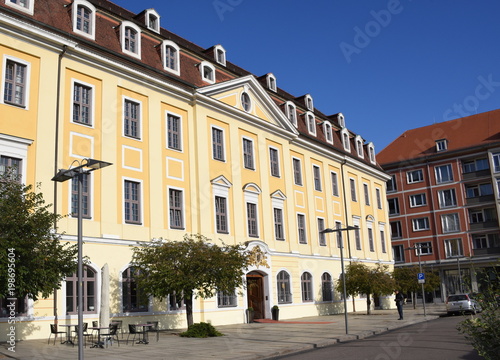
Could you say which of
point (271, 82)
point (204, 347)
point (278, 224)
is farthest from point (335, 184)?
point (204, 347)

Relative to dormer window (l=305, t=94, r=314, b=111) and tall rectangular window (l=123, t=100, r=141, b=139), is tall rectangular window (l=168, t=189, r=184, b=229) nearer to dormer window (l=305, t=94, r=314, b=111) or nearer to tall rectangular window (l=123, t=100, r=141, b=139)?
tall rectangular window (l=123, t=100, r=141, b=139)

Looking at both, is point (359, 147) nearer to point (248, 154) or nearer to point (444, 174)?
point (248, 154)

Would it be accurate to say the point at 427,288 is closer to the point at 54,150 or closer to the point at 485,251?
the point at 485,251

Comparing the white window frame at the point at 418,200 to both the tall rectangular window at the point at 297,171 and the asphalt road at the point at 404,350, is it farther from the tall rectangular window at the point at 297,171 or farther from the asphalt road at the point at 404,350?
the asphalt road at the point at 404,350

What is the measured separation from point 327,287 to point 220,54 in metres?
17.5

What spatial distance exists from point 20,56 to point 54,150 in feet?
12.3

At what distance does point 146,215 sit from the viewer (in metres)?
24.1

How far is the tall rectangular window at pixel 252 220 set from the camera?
30508 millimetres

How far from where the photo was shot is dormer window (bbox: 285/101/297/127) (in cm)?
3644

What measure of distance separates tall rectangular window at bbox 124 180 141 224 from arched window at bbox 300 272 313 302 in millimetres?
14312

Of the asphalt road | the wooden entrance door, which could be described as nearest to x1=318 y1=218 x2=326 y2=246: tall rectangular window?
the wooden entrance door

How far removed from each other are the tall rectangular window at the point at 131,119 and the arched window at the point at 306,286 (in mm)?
15564

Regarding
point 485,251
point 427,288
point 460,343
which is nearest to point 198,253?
point 460,343

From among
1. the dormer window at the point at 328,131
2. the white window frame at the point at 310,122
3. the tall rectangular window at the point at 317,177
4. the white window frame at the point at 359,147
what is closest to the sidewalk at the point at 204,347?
the tall rectangular window at the point at 317,177
